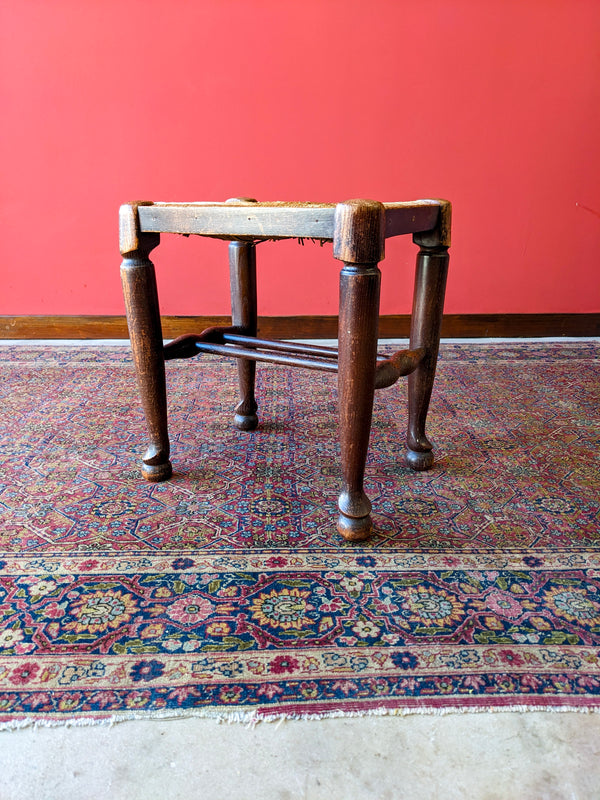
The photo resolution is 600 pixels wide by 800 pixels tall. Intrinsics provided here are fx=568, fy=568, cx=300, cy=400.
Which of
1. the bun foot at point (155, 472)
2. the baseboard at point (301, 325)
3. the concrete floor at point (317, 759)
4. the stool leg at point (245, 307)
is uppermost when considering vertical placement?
the stool leg at point (245, 307)

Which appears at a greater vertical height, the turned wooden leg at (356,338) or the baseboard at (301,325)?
the turned wooden leg at (356,338)

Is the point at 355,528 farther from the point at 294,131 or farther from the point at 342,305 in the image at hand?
the point at 294,131

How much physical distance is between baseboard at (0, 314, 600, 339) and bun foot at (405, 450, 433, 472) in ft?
4.56

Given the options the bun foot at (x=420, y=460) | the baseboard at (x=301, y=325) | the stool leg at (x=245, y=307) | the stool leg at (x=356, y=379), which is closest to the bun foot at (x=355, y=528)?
the stool leg at (x=356, y=379)

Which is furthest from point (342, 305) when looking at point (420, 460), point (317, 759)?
point (317, 759)

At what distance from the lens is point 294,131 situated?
2662 mm

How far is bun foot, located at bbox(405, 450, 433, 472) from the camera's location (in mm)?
1566

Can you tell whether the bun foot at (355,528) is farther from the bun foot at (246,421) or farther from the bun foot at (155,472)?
the bun foot at (246,421)

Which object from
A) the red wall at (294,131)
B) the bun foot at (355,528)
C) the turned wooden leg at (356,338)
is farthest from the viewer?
the red wall at (294,131)

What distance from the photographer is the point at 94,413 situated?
1.97 m

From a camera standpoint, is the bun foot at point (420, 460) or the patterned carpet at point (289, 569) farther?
the bun foot at point (420, 460)

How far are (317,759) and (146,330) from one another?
0.98 m

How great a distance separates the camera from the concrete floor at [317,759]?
0.73m

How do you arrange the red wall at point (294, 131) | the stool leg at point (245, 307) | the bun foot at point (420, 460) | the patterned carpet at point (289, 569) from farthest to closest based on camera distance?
the red wall at point (294, 131) → the stool leg at point (245, 307) → the bun foot at point (420, 460) → the patterned carpet at point (289, 569)
